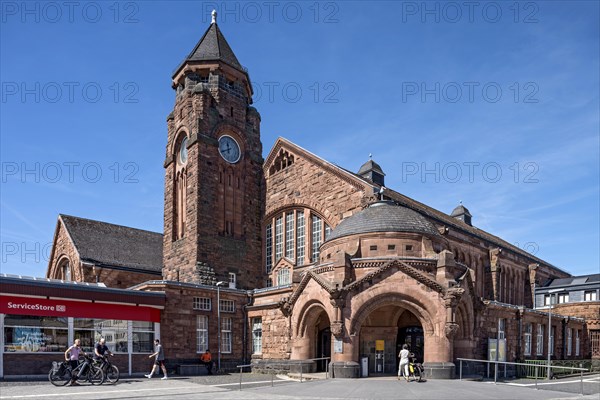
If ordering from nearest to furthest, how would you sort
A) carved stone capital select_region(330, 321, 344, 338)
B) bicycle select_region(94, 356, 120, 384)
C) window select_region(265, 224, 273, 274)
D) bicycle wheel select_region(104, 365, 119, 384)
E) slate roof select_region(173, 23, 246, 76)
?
bicycle select_region(94, 356, 120, 384)
bicycle wheel select_region(104, 365, 119, 384)
carved stone capital select_region(330, 321, 344, 338)
window select_region(265, 224, 273, 274)
slate roof select_region(173, 23, 246, 76)

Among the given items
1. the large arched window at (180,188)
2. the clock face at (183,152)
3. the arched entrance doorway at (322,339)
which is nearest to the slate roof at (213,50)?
the clock face at (183,152)

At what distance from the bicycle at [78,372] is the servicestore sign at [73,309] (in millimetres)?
4806

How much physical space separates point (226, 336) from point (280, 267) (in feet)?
26.0

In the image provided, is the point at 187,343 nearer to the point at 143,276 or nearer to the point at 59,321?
the point at 59,321

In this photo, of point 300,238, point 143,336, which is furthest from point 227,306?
point 300,238

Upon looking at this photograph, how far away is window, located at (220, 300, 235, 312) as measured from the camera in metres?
33.4

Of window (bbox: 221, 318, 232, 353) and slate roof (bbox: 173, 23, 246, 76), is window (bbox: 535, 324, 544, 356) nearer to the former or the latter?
window (bbox: 221, 318, 232, 353)

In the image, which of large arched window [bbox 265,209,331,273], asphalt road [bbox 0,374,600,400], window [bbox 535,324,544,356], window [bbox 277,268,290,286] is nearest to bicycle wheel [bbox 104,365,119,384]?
asphalt road [bbox 0,374,600,400]

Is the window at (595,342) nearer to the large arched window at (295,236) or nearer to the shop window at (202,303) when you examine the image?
the large arched window at (295,236)

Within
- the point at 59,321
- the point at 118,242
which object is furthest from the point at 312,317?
the point at 118,242

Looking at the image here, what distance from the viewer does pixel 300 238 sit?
129 ft

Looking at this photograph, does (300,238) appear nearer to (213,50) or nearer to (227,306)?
(227,306)

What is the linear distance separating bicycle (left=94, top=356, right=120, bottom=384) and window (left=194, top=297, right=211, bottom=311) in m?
9.04

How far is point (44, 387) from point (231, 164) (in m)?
23.5
